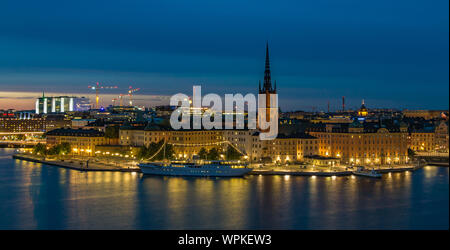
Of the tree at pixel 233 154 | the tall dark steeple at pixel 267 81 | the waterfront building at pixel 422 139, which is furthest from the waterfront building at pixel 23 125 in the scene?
the waterfront building at pixel 422 139

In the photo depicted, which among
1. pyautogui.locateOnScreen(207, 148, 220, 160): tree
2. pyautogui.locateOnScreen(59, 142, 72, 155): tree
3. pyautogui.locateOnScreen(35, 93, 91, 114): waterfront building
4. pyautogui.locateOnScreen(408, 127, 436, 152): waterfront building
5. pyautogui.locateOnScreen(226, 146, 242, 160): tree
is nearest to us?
pyautogui.locateOnScreen(207, 148, 220, 160): tree

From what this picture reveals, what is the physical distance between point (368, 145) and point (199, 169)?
232 inches

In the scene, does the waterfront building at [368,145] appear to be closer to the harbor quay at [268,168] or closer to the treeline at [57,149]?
the harbor quay at [268,168]

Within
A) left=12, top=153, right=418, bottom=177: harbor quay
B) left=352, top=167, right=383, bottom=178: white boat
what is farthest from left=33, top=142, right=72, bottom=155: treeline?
left=352, top=167, right=383, bottom=178: white boat

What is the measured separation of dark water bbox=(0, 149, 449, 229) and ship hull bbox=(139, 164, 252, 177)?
1.78 ft

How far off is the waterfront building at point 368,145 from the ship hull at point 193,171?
4.03 m

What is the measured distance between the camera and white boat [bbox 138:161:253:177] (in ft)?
51.0

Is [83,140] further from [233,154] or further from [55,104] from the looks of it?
[55,104]

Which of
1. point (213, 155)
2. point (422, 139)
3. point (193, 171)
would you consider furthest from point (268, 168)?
point (422, 139)

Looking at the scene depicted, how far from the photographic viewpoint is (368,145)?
59.3ft

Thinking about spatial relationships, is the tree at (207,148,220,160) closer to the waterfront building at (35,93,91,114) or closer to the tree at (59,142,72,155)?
the tree at (59,142,72,155)

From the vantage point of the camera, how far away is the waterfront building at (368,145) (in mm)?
17906

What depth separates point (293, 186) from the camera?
43.0 ft
